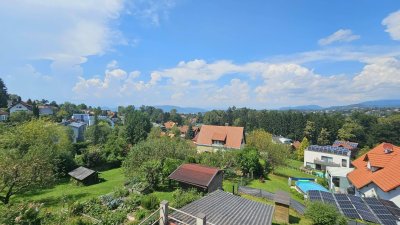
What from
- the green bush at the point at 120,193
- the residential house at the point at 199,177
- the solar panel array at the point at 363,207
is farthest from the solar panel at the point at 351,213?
the green bush at the point at 120,193

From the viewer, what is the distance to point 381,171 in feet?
96.4

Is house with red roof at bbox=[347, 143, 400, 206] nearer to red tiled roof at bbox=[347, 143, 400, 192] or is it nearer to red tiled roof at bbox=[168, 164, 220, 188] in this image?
red tiled roof at bbox=[347, 143, 400, 192]

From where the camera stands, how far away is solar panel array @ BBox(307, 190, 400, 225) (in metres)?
21.3

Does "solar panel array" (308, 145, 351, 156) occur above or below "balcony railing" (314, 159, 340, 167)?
above

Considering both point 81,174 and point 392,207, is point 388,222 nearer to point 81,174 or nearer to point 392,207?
point 392,207

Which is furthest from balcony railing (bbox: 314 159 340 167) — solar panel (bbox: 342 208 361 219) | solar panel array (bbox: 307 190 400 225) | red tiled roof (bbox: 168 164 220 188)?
red tiled roof (bbox: 168 164 220 188)

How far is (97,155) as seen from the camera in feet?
148

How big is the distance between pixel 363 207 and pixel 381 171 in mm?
8824

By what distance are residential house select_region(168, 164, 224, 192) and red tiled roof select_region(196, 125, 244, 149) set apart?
24.3 m

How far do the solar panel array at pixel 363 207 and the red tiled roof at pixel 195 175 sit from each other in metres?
9.53

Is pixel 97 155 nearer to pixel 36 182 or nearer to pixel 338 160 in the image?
pixel 36 182

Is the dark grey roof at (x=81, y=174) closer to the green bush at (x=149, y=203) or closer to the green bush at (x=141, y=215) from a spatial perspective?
the green bush at (x=149, y=203)

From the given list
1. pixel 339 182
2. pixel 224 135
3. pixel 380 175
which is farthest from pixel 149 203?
pixel 224 135

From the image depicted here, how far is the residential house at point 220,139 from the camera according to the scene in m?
51.8
